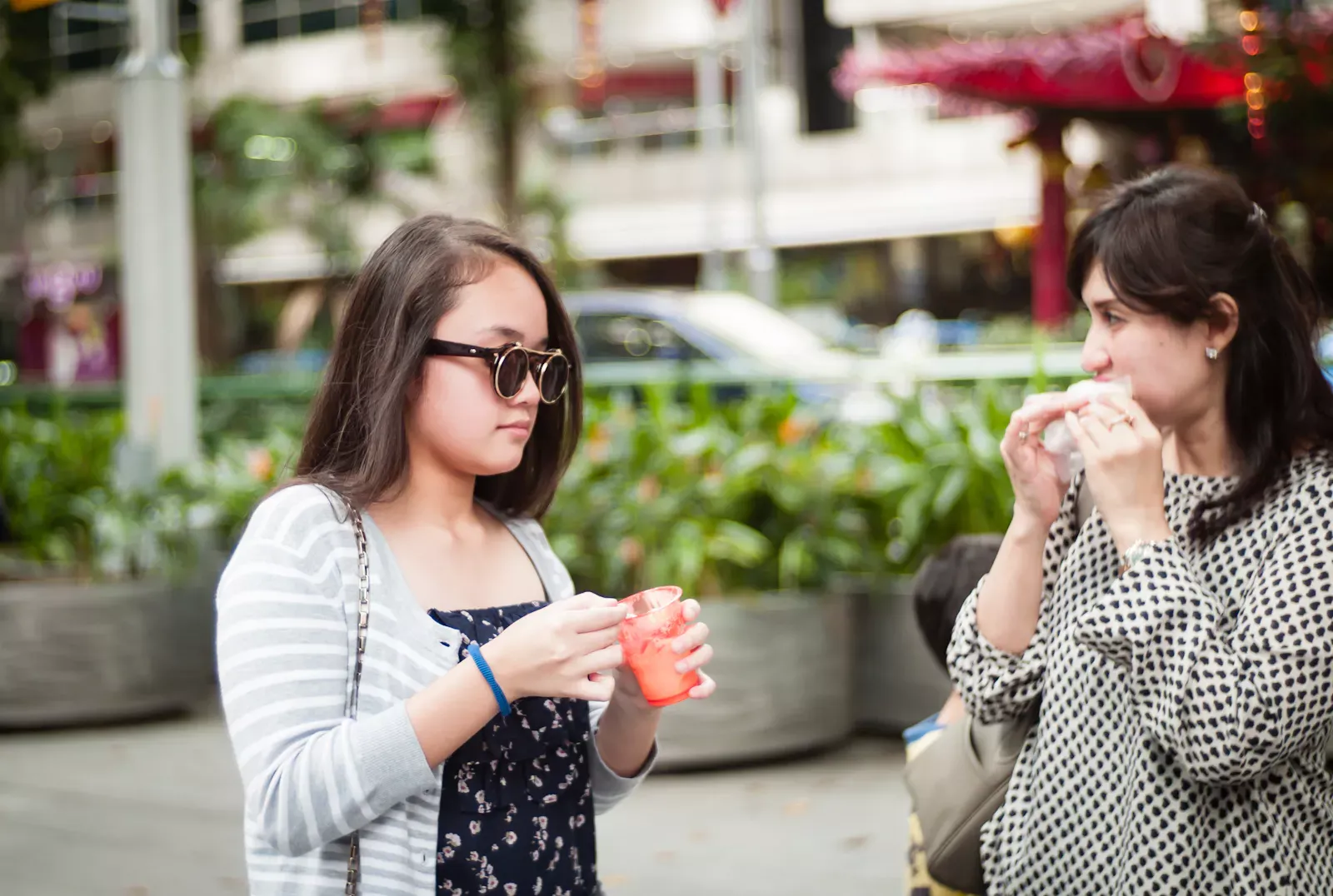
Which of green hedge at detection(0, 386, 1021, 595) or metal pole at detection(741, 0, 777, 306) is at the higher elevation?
metal pole at detection(741, 0, 777, 306)

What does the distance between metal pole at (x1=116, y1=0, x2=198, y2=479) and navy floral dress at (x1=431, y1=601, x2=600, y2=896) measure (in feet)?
20.4

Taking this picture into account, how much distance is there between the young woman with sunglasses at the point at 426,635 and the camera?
1797mm

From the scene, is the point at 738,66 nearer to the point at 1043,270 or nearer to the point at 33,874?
the point at 1043,270

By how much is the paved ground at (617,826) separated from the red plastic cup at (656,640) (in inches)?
108

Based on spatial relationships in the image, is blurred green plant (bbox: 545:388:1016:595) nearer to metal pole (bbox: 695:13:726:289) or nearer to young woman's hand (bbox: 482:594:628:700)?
young woman's hand (bbox: 482:594:628:700)

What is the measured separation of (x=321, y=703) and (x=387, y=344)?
0.49 m

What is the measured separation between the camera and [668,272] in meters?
35.4

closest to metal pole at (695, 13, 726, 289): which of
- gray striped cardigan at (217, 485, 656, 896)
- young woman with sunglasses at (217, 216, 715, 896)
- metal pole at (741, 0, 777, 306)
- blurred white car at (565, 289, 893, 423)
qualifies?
metal pole at (741, 0, 777, 306)

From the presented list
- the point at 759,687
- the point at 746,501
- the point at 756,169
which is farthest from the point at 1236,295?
the point at 756,169

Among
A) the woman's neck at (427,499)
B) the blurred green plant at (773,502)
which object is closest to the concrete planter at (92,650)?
the blurred green plant at (773,502)

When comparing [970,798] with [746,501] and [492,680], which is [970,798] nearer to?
[492,680]

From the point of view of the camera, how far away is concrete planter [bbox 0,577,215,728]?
259 inches

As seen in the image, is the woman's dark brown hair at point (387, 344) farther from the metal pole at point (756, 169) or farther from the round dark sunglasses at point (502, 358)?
the metal pole at point (756, 169)

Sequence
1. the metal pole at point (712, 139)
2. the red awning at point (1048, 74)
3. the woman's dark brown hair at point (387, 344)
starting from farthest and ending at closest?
1. the metal pole at point (712, 139)
2. the red awning at point (1048, 74)
3. the woman's dark brown hair at point (387, 344)
